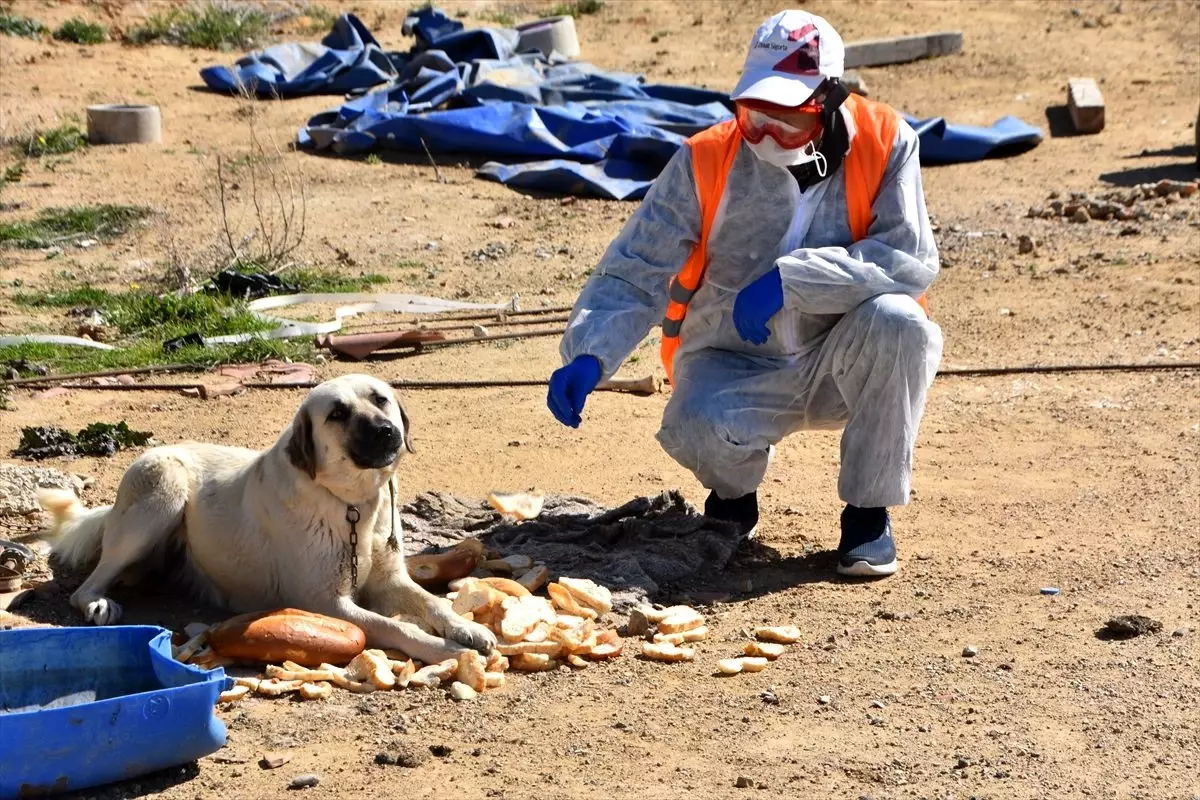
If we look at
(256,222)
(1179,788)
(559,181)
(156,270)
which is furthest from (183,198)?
(1179,788)

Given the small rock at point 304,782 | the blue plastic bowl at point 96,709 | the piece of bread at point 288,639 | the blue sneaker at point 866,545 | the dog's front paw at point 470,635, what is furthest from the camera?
the blue sneaker at point 866,545

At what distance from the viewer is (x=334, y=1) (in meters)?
19.0

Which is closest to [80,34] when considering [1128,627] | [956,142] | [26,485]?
[956,142]

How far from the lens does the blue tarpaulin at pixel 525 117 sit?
39.1ft

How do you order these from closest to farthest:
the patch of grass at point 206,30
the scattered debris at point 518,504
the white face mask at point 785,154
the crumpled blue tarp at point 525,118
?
1. the white face mask at point 785,154
2. the scattered debris at point 518,504
3. the crumpled blue tarp at point 525,118
4. the patch of grass at point 206,30

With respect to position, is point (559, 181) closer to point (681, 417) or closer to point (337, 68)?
point (337, 68)

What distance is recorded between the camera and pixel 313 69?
47.9ft

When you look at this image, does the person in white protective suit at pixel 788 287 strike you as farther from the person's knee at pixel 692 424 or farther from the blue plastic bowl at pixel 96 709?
the blue plastic bowl at pixel 96 709

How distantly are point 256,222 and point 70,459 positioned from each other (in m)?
4.73

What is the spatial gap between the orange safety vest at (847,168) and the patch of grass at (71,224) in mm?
6374

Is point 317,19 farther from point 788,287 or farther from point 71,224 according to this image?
point 788,287

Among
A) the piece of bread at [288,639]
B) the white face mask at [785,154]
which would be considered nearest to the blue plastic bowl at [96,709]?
the piece of bread at [288,639]

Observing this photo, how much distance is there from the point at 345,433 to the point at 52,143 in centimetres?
945

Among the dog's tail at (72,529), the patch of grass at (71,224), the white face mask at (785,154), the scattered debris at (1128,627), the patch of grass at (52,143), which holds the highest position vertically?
the white face mask at (785,154)
